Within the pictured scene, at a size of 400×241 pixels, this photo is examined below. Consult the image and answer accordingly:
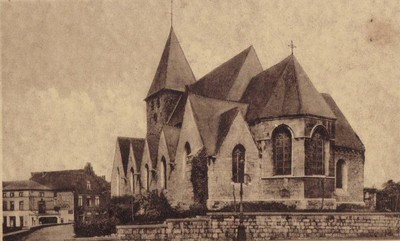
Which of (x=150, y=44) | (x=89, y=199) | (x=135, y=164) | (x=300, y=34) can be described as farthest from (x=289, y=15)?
(x=135, y=164)

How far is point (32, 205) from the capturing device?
12000 mm

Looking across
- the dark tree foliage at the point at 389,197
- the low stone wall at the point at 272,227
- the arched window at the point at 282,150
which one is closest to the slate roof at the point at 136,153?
the arched window at the point at 282,150

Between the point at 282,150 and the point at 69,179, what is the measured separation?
5444 mm

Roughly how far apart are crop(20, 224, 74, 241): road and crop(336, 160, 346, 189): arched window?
758cm

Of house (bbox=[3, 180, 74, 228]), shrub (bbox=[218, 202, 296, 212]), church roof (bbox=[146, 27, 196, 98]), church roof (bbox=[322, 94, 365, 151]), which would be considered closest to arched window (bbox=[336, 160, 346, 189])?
church roof (bbox=[322, 94, 365, 151])

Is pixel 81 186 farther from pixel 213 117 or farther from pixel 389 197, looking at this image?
pixel 389 197

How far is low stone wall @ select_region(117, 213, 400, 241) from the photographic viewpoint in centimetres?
1101

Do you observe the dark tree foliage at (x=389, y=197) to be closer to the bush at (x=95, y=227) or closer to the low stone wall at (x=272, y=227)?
the low stone wall at (x=272, y=227)

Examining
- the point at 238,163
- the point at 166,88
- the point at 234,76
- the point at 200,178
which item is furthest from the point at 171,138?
the point at 166,88

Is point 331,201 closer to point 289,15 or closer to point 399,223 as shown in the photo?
point 399,223

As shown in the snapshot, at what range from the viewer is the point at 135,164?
60.2 ft

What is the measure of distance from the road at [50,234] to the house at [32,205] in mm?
336

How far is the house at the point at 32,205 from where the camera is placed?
10906mm

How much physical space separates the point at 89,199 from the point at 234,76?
19.5 ft
